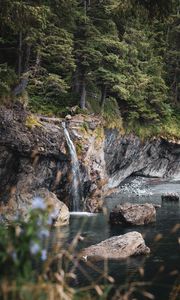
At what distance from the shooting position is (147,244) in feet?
55.6

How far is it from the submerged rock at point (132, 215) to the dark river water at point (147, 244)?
0.44 meters

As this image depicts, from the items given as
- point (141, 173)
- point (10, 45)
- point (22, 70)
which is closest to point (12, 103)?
point (22, 70)

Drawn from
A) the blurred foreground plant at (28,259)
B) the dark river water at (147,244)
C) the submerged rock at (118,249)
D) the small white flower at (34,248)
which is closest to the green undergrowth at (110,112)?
the dark river water at (147,244)

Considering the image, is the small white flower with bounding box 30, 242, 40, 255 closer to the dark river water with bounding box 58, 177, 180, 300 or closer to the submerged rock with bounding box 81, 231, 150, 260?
the dark river water with bounding box 58, 177, 180, 300

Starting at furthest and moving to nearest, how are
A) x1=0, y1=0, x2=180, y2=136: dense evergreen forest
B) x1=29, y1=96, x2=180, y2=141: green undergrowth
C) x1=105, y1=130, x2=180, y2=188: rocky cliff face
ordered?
x1=105, y1=130, x2=180, y2=188: rocky cliff face → x1=29, y1=96, x2=180, y2=141: green undergrowth → x1=0, y1=0, x2=180, y2=136: dense evergreen forest

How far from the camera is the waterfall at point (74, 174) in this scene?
26.4 m

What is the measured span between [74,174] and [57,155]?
86.9 inches

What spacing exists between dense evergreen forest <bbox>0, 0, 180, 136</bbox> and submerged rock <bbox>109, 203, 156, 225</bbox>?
8.37 metres

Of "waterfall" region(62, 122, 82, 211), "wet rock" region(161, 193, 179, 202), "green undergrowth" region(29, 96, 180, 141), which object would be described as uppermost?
"green undergrowth" region(29, 96, 180, 141)

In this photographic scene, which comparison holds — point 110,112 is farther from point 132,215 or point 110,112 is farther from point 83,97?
point 132,215

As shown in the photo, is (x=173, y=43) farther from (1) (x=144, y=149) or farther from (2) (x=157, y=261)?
(2) (x=157, y=261)

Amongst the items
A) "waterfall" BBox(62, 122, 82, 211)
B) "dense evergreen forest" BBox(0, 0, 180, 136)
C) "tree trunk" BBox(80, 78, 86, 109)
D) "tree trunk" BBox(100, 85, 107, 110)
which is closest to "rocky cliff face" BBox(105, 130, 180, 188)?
"dense evergreen forest" BBox(0, 0, 180, 136)

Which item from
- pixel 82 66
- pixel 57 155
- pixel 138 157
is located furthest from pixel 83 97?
pixel 138 157

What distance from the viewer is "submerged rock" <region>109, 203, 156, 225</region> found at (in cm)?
2145
